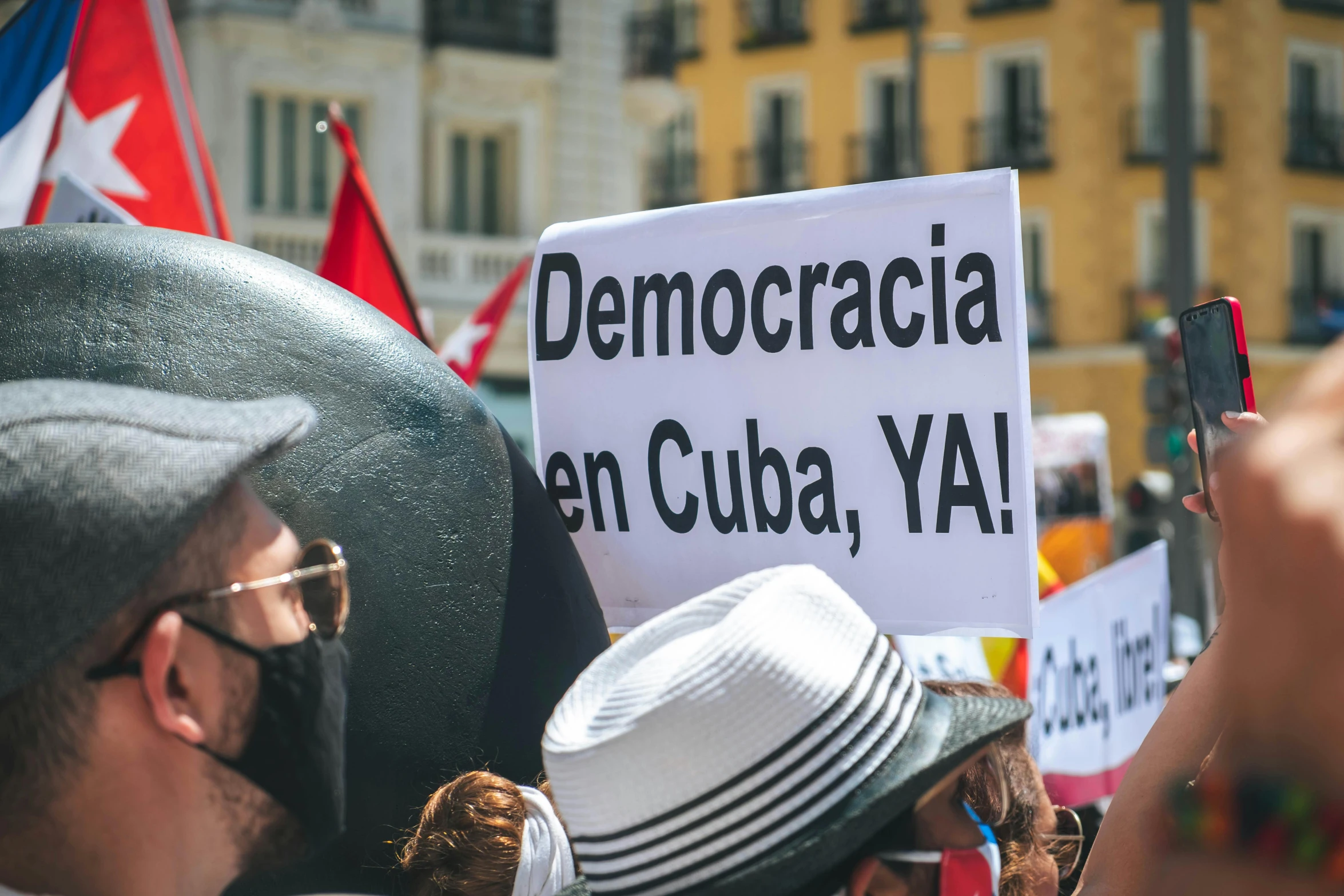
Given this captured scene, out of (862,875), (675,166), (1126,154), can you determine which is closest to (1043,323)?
(1126,154)

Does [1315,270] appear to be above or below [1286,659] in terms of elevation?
above

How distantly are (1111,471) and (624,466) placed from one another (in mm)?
29055

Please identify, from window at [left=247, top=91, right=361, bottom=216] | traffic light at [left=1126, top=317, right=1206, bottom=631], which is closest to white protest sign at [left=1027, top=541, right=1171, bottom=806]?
traffic light at [left=1126, top=317, right=1206, bottom=631]

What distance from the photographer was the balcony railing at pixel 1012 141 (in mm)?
30703

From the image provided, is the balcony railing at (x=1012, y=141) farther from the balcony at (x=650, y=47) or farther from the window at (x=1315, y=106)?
the balcony at (x=650, y=47)

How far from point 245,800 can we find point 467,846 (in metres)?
0.53

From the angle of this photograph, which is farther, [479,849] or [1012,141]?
[1012,141]

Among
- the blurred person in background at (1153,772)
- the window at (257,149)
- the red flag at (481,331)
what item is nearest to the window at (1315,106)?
the window at (257,149)

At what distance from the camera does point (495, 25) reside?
21.5 metres

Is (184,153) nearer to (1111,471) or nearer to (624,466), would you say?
(624,466)

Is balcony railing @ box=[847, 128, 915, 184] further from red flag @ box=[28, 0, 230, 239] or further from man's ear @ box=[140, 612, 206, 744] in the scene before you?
man's ear @ box=[140, 612, 206, 744]

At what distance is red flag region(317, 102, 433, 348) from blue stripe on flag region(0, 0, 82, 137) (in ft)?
3.21

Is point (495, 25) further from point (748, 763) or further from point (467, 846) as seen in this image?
point (748, 763)

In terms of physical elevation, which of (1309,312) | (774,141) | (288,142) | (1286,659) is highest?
(774,141)
